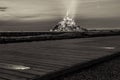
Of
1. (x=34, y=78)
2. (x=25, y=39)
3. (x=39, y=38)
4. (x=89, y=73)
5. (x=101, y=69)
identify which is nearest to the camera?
(x=34, y=78)

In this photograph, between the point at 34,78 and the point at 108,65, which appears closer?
the point at 34,78

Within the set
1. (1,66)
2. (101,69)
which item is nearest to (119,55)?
→ (101,69)

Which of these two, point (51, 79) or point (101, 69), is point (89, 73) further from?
point (51, 79)

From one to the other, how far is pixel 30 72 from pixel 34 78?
1.72ft

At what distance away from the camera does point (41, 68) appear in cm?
528

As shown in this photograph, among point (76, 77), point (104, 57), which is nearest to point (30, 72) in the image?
point (76, 77)

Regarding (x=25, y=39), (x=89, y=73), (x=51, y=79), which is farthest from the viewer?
(x=25, y=39)

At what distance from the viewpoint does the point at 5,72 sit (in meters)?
4.83

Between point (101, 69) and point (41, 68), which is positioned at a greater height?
point (41, 68)

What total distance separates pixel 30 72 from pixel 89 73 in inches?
91.3

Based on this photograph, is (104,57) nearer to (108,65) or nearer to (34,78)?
(108,65)

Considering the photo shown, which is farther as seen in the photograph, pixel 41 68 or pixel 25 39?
pixel 25 39

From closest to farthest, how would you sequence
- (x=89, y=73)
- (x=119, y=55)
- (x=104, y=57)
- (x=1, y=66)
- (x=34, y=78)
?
1. (x=34, y=78)
2. (x=1, y=66)
3. (x=89, y=73)
4. (x=104, y=57)
5. (x=119, y=55)

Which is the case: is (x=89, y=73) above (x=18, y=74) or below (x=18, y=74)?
below
